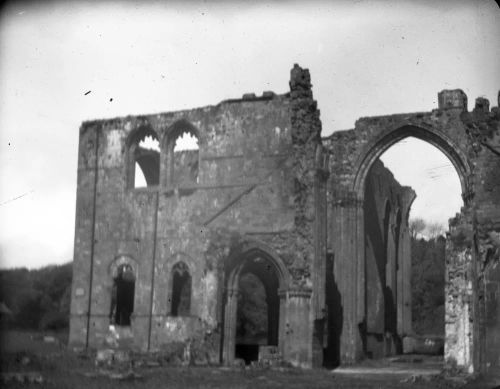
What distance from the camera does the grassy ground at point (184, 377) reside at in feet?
46.3

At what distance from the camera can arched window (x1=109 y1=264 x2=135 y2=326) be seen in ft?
86.6

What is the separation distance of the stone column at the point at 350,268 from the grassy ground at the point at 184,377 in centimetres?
482

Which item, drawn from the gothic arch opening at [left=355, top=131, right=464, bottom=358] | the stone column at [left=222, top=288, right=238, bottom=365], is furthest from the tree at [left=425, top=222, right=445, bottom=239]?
the stone column at [left=222, top=288, right=238, bottom=365]

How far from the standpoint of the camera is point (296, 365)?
20.8 metres

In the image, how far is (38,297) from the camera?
37531mm

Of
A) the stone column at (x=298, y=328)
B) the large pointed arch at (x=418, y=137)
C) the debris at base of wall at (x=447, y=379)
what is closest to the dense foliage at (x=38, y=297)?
the stone column at (x=298, y=328)

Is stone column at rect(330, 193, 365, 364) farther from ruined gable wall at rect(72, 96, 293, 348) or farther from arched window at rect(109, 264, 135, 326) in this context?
arched window at rect(109, 264, 135, 326)

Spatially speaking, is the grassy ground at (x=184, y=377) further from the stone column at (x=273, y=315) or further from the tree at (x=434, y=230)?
the tree at (x=434, y=230)

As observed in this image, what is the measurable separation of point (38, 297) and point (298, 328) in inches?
788

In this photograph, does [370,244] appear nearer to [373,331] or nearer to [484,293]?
[373,331]

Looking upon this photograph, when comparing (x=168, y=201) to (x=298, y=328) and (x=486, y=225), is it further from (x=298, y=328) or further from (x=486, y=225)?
(x=486, y=225)

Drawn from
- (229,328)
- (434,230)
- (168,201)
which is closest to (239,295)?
(168,201)

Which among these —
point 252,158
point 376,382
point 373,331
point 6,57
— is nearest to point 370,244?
point 373,331

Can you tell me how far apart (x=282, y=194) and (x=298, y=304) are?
12.3 ft
